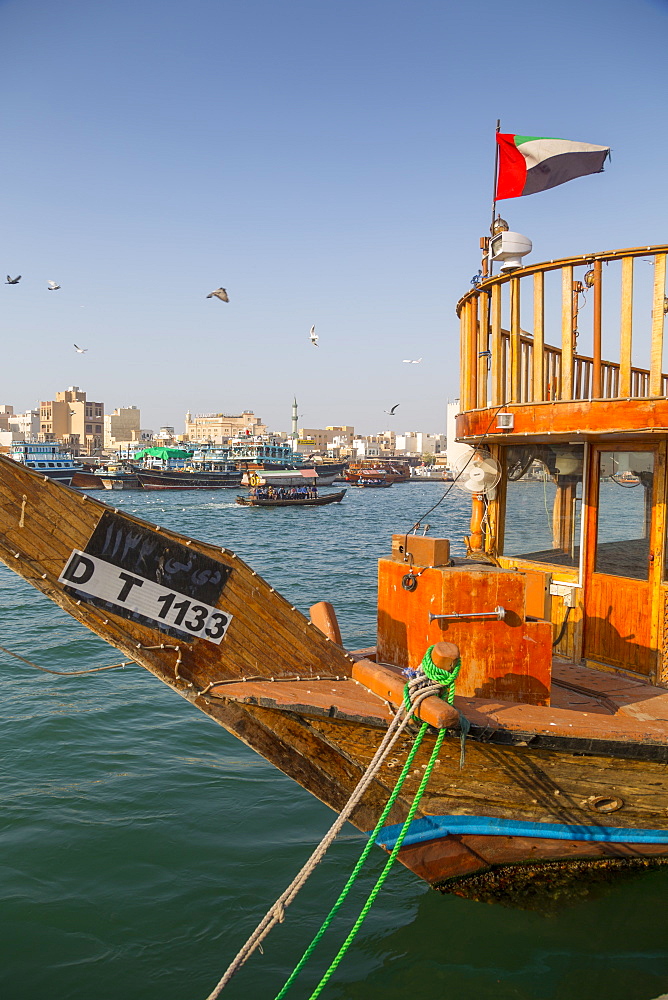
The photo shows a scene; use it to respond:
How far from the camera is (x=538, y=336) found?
18.4 ft

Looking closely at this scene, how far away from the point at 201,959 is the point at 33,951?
3.88 feet

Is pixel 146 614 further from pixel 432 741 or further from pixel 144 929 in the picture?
pixel 144 929

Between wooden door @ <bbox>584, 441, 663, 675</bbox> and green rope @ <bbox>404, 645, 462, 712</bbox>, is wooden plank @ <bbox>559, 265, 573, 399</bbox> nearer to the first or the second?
wooden door @ <bbox>584, 441, 663, 675</bbox>

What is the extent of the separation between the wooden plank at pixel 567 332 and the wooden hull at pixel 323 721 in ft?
8.79

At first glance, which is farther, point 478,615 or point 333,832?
point 478,615

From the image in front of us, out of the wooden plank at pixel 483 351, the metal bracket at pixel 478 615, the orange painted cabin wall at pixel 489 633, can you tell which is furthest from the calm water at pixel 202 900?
the wooden plank at pixel 483 351

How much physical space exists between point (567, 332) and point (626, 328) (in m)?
0.46

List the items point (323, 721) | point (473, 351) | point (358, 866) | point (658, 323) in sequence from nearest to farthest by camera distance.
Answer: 1. point (358, 866)
2. point (323, 721)
3. point (658, 323)
4. point (473, 351)

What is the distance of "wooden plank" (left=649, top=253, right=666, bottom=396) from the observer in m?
5.18

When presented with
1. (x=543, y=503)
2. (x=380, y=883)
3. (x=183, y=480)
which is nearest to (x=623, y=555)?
(x=543, y=503)

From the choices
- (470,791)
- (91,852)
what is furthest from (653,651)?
(91,852)

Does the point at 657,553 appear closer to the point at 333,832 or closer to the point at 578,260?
the point at 578,260

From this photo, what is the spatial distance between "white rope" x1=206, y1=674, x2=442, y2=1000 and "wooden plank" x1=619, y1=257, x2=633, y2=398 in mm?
3018

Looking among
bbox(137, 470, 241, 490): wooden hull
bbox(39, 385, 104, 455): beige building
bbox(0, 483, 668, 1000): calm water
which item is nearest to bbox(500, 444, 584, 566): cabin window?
bbox(0, 483, 668, 1000): calm water
